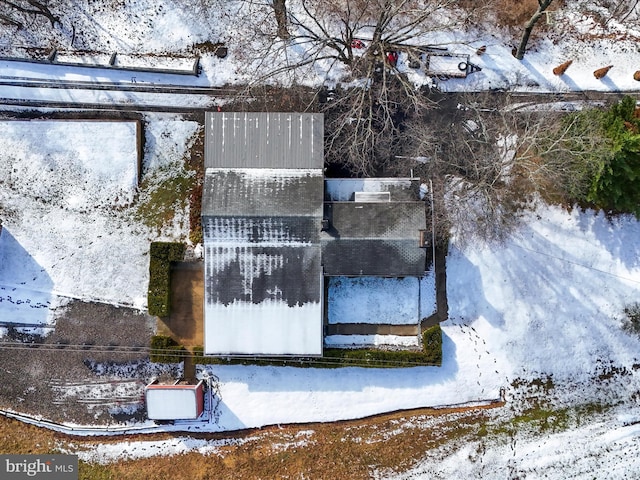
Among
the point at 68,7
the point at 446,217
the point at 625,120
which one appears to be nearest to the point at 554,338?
the point at 446,217

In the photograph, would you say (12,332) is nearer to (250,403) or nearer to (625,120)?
(250,403)

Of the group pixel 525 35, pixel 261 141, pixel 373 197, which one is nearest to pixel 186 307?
pixel 261 141

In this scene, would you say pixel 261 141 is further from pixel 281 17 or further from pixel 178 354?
pixel 178 354

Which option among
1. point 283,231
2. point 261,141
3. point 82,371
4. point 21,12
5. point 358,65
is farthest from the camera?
point 21,12

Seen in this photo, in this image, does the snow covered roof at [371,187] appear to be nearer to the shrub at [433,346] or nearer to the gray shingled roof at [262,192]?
the gray shingled roof at [262,192]

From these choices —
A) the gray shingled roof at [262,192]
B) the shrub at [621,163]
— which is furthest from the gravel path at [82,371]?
the shrub at [621,163]
